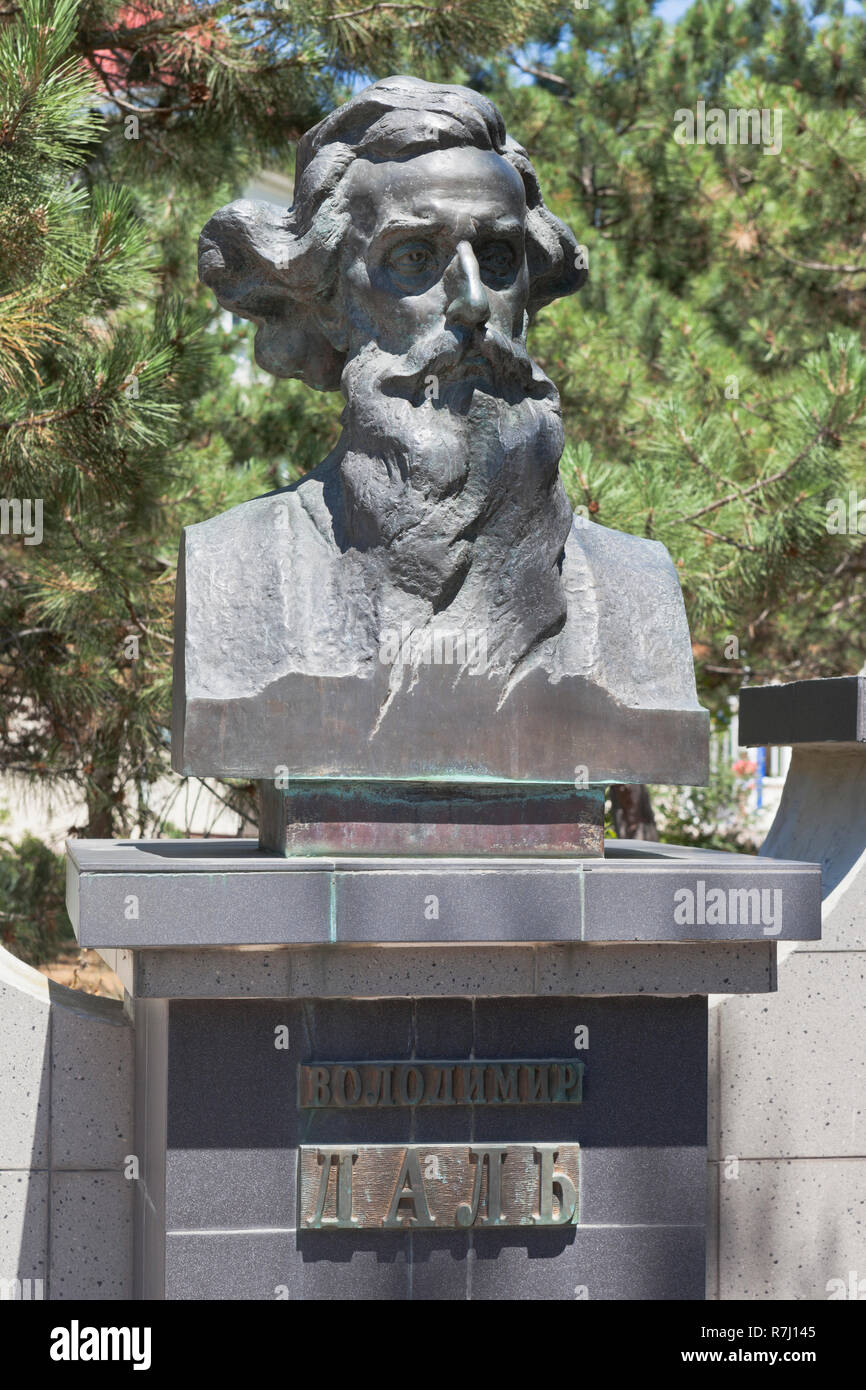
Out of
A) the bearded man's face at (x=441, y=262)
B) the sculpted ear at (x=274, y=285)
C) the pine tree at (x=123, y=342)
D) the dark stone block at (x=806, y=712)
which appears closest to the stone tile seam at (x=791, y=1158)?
the dark stone block at (x=806, y=712)

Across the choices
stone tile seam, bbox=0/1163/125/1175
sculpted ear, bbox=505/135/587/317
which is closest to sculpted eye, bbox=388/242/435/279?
sculpted ear, bbox=505/135/587/317

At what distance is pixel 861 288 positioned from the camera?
7.30 metres

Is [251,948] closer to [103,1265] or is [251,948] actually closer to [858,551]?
[103,1265]

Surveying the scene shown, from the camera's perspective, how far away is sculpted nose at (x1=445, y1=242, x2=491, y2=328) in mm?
2953

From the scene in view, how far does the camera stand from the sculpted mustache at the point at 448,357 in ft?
9.90

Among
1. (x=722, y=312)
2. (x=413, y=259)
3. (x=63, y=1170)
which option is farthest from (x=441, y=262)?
(x=722, y=312)

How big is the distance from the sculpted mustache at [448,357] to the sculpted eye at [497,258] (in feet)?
0.49

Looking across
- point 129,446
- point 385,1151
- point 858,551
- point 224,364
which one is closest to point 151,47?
point 224,364

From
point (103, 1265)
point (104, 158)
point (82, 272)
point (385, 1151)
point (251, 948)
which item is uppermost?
point (104, 158)

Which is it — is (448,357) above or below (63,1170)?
above

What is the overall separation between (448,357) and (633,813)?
15.8 feet

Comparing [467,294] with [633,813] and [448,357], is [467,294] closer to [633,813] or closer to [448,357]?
[448,357]

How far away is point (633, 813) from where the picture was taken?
300 inches

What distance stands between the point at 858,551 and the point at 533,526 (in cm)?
312
